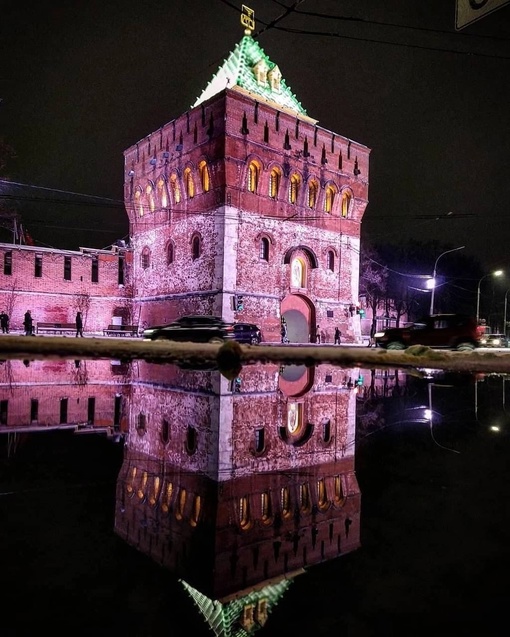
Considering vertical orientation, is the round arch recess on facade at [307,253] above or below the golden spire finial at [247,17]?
below

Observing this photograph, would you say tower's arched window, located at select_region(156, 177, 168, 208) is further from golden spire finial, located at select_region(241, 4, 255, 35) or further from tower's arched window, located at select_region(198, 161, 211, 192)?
golden spire finial, located at select_region(241, 4, 255, 35)

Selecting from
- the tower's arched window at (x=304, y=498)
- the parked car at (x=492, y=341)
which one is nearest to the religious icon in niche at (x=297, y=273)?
the parked car at (x=492, y=341)

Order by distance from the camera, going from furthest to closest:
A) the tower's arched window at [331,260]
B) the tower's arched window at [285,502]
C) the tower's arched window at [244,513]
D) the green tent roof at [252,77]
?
the tower's arched window at [331,260] → the green tent roof at [252,77] → the tower's arched window at [285,502] → the tower's arched window at [244,513]

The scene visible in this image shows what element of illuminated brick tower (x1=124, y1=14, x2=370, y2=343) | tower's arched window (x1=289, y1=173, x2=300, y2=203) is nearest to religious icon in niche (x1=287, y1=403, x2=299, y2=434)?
illuminated brick tower (x1=124, y1=14, x2=370, y2=343)

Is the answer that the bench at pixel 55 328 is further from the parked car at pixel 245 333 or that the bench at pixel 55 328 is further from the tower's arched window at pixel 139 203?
the parked car at pixel 245 333

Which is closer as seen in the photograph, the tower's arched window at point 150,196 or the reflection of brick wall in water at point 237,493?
the reflection of brick wall in water at point 237,493

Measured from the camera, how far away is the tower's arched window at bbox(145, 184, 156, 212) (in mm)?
34531

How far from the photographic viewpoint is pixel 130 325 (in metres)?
35.8

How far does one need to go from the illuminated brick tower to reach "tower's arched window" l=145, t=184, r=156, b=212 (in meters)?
0.15

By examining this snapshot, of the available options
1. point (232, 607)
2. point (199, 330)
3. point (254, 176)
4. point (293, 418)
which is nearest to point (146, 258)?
point (254, 176)

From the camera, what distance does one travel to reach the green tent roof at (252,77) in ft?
103

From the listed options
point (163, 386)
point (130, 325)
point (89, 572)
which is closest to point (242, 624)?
point (89, 572)

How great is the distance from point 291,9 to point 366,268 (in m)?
43.3

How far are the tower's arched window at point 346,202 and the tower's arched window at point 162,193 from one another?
13.3m
